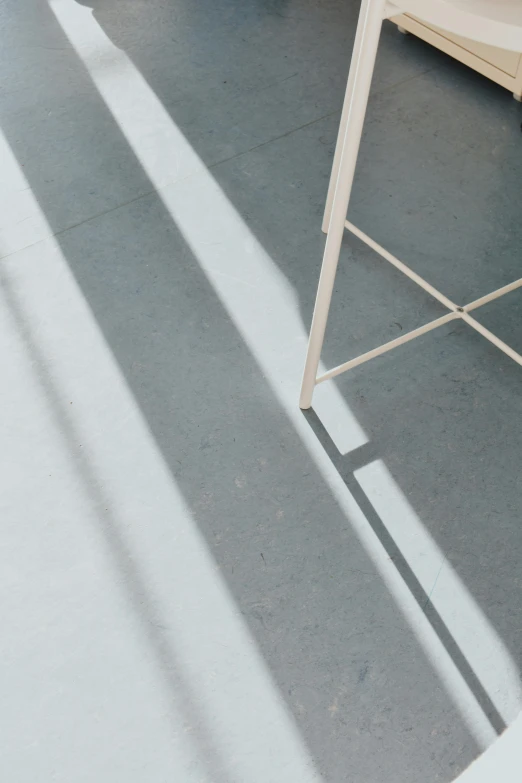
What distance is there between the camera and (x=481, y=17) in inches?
43.6

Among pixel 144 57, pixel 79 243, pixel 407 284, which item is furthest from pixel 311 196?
pixel 144 57

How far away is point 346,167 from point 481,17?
29 centimetres

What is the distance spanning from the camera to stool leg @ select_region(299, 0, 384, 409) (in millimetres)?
1177

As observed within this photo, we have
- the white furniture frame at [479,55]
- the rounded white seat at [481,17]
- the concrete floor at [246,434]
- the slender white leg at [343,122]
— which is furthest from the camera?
the white furniture frame at [479,55]

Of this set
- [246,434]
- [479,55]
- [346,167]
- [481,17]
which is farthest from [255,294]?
[479,55]

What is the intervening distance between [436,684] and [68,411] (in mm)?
854

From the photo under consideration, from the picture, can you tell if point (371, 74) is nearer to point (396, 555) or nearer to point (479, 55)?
point (396, 555)

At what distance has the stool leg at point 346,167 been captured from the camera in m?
1.18

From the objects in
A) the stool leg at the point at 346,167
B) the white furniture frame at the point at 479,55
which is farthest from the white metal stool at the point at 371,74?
the white furniture frame at the point at 479,55

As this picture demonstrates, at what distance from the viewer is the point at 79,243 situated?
202cm

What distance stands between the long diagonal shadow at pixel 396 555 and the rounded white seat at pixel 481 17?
30.0 inches

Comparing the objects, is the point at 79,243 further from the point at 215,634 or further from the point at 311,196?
the point at 215,634

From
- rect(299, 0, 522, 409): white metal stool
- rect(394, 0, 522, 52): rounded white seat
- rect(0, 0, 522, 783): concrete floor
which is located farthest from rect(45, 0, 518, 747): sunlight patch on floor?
rect(394, 0, 522, 52): rounded white seat

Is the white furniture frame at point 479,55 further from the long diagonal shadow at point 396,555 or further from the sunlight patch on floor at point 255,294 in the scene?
the long diagonal shadow at point 396,555
